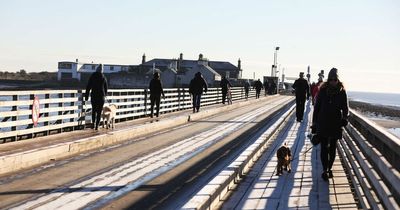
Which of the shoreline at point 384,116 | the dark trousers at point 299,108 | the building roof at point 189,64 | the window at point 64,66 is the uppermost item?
the building roof at point 189,64

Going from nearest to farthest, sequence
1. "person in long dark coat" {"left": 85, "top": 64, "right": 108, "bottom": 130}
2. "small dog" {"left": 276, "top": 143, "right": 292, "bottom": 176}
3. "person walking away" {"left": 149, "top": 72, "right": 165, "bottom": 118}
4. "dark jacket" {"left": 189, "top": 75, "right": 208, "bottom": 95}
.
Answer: "small dog" {"left": 276, "top": 143, "right": 292, "bottom": 176}
"person in long dark coat" {"left": 85, "top": 64, "right": 108, "bottom": 130}
"person walking away" {"left": 149, "top": 72, "right": 165, "bottom": 118}
"dark jacket" {"left": 189, "top": 75, "right": 208, "bottom": 95}

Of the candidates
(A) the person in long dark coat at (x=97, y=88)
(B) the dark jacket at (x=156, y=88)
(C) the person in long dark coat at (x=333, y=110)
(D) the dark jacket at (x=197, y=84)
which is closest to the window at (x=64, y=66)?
(D) the dark jacket at (x=197, y=84)

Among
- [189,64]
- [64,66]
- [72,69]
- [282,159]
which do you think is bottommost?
[282,159]

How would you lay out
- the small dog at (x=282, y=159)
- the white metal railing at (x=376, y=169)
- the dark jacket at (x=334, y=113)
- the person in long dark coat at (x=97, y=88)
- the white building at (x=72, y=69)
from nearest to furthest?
1. the white metal railing at (x=376, y=169)
2. the dark jacket at (x=334, y=113)
3. the small dog at (x=282, y=159)
4. the person in long dark coat at (x=97, y=88)
5. the white building at (x=72, y=69)

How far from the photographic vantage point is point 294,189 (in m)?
8.66

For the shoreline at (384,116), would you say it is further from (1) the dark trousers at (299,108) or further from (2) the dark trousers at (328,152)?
(2) the dark trousers at (328,152)

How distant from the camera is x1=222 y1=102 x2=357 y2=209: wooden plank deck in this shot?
765 centimetres

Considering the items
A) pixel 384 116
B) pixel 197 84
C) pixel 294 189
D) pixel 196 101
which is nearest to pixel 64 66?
pixel 384 116

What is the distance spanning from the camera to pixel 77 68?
333 ft

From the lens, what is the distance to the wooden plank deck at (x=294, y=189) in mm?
→ 7654

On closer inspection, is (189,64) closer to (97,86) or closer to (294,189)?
(97,86)

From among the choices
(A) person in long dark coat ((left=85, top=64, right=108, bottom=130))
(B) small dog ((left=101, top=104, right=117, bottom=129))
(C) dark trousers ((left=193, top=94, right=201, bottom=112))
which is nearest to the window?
(C) dark trousers ((left=193, top=94, right=201, bottom=112))

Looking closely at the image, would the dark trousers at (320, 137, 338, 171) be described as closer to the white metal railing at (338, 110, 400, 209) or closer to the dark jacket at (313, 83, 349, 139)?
the dark jacket at (313, 83, 349, 139)

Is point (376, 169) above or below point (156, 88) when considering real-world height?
below
